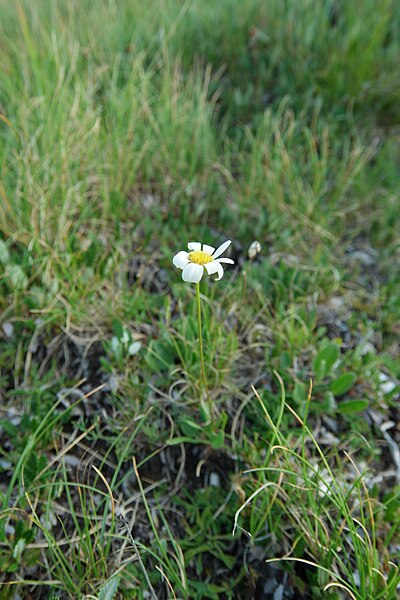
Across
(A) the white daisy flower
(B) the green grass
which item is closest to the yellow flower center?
(A) the white daisy flower

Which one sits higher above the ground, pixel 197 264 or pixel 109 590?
pixel 197 264

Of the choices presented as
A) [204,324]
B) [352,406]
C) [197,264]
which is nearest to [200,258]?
[197,264]

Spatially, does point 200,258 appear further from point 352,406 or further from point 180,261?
point 352,406

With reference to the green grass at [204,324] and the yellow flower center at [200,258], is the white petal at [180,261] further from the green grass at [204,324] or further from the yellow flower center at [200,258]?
the green grass at [204,324]

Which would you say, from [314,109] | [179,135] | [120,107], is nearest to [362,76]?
[314,109]

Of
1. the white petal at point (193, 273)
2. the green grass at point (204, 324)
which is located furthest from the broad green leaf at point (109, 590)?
the white petal at point (193, 273)
